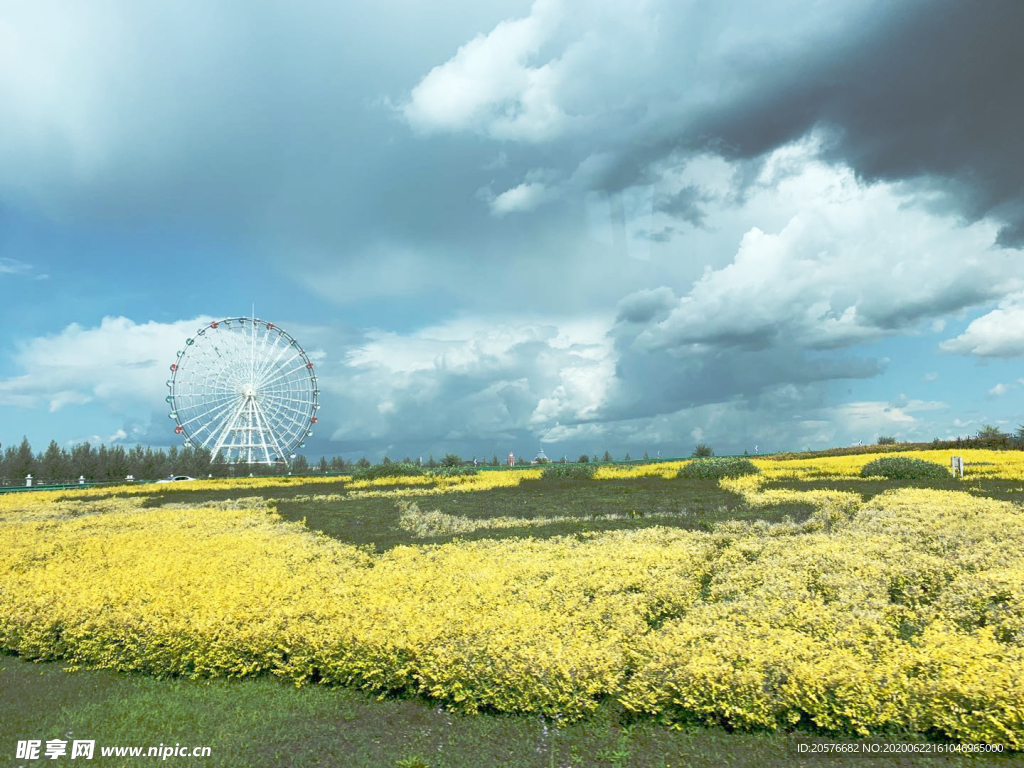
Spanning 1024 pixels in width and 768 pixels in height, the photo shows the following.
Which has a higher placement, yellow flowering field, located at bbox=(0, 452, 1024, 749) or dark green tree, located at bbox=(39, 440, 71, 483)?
dark green tree, located at bbox=(39, 440, 71, 483)

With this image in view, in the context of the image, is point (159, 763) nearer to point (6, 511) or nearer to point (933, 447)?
point (6, 511)

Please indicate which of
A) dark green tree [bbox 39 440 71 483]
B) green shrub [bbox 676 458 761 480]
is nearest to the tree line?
dark green tree [bbox 39 440 71 483]

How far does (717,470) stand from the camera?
2527cm

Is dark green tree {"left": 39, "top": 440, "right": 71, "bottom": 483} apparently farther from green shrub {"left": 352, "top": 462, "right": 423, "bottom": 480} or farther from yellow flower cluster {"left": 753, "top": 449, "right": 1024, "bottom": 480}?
yellow flower cluster {"left": 753, "top": 449, "right": 1024, "bottom": 480}

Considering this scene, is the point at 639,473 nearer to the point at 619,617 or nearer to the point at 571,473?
the point at 571,473

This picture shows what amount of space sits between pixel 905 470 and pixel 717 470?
630cm

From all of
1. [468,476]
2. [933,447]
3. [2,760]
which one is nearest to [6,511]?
[468,476]

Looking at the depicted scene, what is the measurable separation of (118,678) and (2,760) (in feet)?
6.24

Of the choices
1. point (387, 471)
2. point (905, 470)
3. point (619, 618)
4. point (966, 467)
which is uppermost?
point (387, 471)

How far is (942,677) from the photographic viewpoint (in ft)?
19.3

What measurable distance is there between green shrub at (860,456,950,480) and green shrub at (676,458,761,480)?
13.0 ft

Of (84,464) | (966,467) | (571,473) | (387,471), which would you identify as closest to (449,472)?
(387,471)

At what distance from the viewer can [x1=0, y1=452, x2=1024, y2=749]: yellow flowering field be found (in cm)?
602

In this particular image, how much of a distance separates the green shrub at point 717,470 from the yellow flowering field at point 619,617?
10.8 metres
